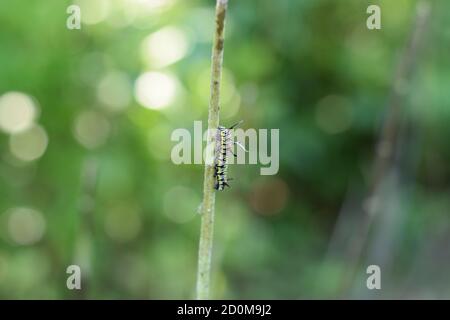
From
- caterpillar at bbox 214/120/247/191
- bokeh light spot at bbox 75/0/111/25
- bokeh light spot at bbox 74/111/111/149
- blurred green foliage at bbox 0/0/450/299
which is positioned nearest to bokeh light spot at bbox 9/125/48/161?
blurred green foliage at bbox 0/0/450/299

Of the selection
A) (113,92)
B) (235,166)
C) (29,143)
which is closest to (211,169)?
(235,166)

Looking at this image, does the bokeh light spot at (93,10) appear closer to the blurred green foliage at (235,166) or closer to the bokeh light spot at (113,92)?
the blurred green foliage at (235,166)

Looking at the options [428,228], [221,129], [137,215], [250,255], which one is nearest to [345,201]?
[428,228]

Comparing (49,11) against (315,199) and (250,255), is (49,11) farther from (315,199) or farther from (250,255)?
(315,199)

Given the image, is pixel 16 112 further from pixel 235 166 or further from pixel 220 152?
pixel 220 152

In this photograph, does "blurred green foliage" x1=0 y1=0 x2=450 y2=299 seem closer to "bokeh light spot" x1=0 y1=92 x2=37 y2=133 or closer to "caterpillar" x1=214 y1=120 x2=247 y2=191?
"bokeh light spot" x1=0 y1=92 x2=37 y2=133
